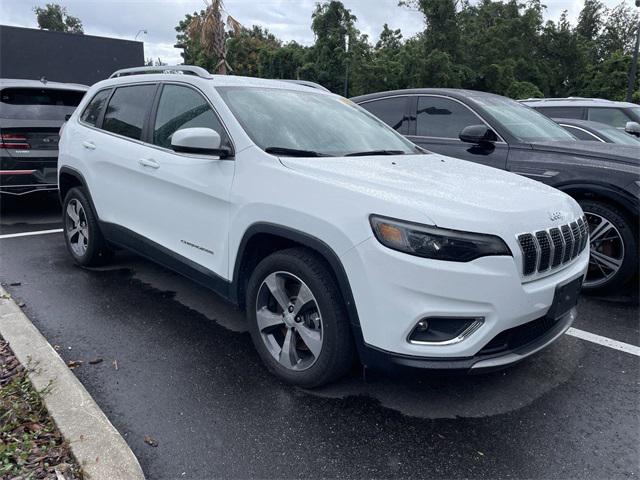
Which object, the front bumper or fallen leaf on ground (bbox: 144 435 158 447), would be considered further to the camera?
fallen leaf on ground (bbox: 144 435 158 447)

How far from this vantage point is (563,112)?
8664 mm

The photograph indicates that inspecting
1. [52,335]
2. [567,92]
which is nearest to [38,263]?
[52,335]

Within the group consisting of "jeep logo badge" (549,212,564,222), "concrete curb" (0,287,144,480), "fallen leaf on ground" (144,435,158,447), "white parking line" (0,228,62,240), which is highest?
"jeep logo badge" (549,212,564,222)

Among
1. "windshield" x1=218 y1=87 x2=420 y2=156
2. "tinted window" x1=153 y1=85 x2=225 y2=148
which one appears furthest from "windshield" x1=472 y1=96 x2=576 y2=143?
"tinted window" x1=153 y1=85 x2=225 y2=148

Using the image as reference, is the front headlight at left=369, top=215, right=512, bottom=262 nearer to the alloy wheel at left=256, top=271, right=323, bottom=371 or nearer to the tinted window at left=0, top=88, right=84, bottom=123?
the alloy wheel at left=256, top=271, right=323, bottom=371

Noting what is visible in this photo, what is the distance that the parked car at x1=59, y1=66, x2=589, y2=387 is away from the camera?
91.4 inches

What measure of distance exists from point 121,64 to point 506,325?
26639 millimetres

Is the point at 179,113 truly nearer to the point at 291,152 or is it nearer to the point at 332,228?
the point at 291,152

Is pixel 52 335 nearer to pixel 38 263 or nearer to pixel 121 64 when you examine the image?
pixel 38 263

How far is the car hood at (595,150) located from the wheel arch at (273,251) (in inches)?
119

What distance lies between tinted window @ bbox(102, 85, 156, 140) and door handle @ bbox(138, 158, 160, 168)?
0.88 feet

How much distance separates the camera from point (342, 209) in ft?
8.11

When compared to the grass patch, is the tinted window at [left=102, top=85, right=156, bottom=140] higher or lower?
higher

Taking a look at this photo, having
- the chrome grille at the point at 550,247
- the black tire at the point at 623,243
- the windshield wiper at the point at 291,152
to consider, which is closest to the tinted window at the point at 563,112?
the black tire at the point at 623,243
